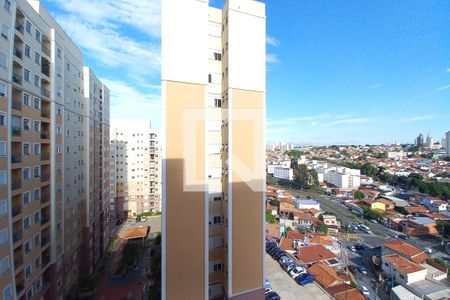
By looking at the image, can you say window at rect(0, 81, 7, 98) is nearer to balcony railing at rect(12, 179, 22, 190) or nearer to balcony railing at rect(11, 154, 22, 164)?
balcony railing at rect(11, 154, 22, 164)

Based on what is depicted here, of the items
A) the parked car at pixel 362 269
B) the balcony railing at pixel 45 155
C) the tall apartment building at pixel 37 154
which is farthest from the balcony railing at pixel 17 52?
the parked car at pixel 362 269

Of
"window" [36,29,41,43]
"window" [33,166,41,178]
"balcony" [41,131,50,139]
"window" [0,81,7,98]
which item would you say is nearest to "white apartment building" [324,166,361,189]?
"balcony" [41,131,50,139]

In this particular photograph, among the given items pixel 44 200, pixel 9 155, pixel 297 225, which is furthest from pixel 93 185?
pixel 297 225

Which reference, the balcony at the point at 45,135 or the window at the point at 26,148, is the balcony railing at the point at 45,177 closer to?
the window at the point at 26,148

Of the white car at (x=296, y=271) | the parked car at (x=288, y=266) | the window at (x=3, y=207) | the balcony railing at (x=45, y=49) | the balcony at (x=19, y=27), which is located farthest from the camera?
the parked car at (x=288, y=266)

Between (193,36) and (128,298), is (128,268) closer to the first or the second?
(128,298)
